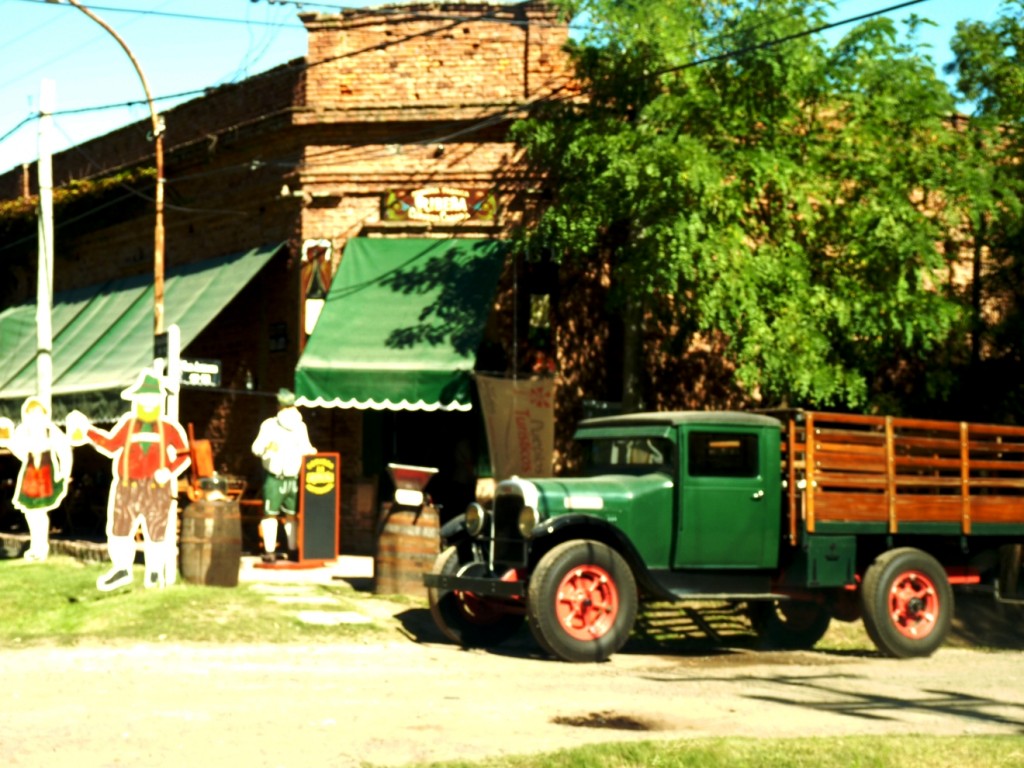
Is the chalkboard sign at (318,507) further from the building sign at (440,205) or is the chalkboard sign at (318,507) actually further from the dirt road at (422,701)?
the building sign at (440,205)

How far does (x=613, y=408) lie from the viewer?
69.3 feet

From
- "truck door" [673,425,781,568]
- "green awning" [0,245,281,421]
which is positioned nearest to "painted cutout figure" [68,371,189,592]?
"truck door" [673,425,781,568]

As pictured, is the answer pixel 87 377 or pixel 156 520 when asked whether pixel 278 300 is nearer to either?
pixel 87 377

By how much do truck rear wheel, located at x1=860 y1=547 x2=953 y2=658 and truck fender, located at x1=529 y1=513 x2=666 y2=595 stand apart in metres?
2.04

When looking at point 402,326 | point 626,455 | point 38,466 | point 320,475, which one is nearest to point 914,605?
point 626,455

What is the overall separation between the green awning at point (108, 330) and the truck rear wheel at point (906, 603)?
10758 mm

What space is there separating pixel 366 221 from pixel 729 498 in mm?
9546

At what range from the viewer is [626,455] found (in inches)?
553

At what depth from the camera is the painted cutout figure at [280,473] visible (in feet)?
61.0

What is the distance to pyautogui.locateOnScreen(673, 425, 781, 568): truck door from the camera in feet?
44.0

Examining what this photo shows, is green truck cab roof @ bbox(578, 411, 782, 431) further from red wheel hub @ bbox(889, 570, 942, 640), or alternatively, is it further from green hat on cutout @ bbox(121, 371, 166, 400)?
green hat on cutout @ bbox(121, 371, 166, 400)

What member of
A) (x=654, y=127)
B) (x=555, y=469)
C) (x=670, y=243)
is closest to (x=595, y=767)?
(x=670, y=243)

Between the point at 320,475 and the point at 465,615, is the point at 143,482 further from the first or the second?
the point at 465,615

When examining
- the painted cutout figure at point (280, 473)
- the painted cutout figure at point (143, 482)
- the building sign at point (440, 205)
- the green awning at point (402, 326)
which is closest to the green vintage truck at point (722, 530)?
the painted cutout figure at point (143, 482)
